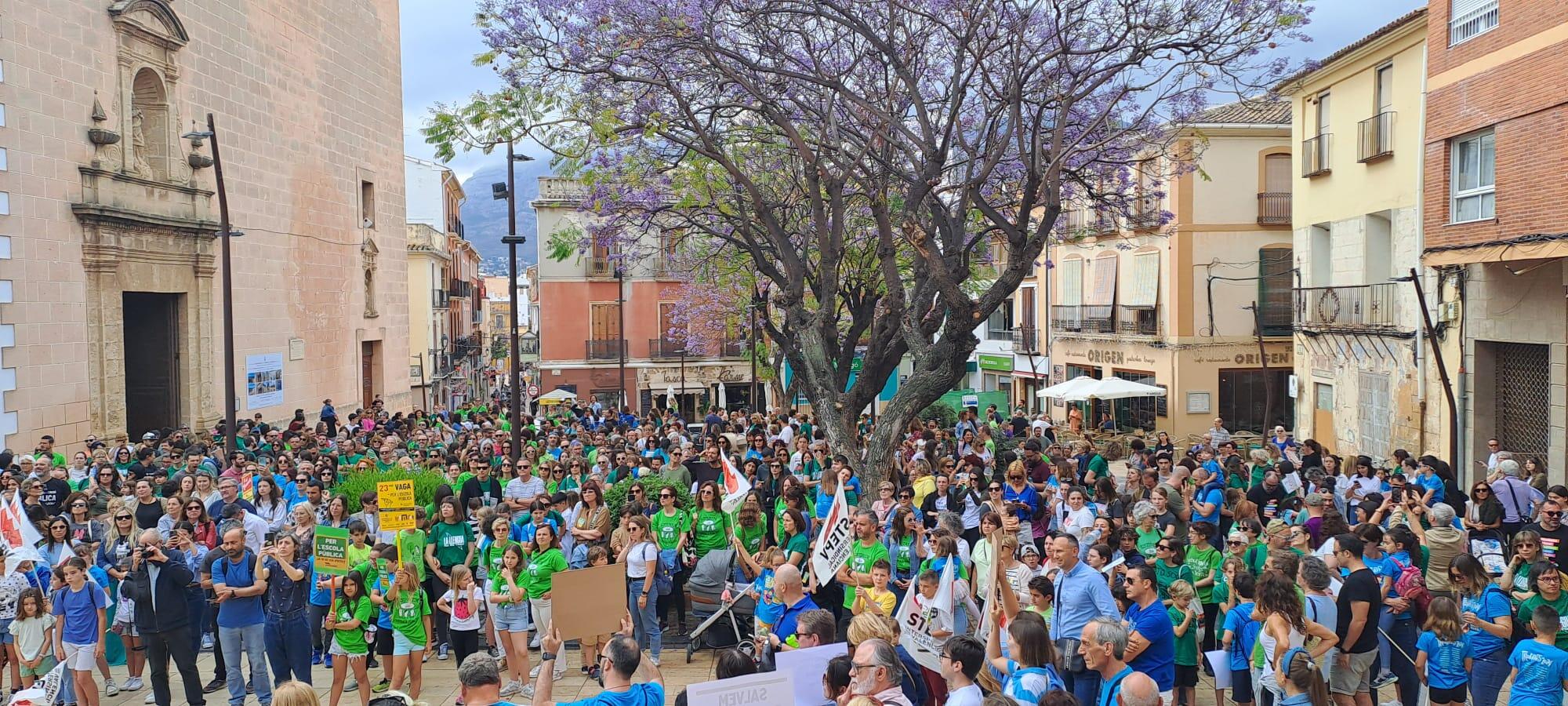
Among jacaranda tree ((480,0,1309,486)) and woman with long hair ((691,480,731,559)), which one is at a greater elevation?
jacaranda tree ((480,0,1309,486))

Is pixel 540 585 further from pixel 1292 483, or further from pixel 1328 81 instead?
pixel 1328 81

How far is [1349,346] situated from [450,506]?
19.0 m

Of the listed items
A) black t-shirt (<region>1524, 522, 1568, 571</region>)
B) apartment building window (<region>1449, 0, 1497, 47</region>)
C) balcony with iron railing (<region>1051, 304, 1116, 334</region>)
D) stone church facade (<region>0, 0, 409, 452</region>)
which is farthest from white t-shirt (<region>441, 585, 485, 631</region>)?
balcony with iron railing (<region>1051, 304, 1116, 334</region>)

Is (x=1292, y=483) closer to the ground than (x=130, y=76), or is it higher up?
closer to the ground

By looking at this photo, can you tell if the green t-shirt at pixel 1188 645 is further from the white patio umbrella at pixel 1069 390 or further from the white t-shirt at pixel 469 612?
the white patio umbrella at pixel 1069 390

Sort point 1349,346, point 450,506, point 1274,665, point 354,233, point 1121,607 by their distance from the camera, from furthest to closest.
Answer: point 354,233
point 1349,346
point 450,506
point 1121,607
point 1274,665

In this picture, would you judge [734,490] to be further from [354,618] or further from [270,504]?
[270,504]

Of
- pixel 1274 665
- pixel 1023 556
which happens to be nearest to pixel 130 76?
pixel 1023 556

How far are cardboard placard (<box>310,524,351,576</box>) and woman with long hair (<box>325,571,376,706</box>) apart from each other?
0.26m

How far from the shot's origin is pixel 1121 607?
8102 mm

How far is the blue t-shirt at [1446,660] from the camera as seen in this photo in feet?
26.0

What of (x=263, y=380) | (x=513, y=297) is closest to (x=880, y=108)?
(x=513, y=297)

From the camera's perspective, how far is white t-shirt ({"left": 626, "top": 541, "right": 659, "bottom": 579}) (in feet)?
34.3

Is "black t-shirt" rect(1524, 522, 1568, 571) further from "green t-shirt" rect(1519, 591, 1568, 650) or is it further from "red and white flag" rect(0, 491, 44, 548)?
"red and white flag" rect(0, 491, 44, 548)
